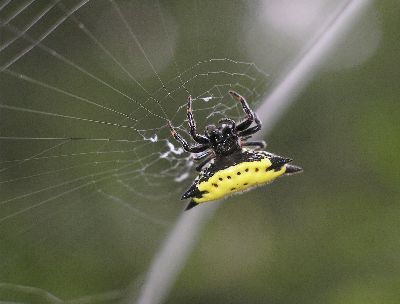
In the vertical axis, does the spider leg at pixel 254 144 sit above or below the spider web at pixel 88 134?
below

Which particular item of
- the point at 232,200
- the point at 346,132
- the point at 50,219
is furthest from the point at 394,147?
the point at 50,219

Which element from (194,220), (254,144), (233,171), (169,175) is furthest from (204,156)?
(194,220)

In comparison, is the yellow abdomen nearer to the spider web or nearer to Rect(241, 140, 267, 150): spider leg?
Rect(241, 140, 267, 150): spider leg

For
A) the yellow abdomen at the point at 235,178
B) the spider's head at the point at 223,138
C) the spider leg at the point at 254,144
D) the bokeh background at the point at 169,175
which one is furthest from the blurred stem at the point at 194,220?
the yellow abdomen at the point at 235,178

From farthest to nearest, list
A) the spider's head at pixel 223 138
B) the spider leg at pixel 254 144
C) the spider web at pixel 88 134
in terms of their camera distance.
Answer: the spider web at pixel 88 134 < the spider leg at pixel 254 144 < the spider's head at pixel 223 138

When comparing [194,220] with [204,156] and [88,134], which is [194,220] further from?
[204,156]

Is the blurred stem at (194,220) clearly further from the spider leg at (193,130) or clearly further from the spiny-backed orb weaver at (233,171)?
the spiny-backed orb weaver at (233,171)

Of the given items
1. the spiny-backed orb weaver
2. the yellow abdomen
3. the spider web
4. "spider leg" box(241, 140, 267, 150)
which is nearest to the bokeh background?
the spider web

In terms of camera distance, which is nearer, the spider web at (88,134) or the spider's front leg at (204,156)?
the spider's front leg at (204,156)
